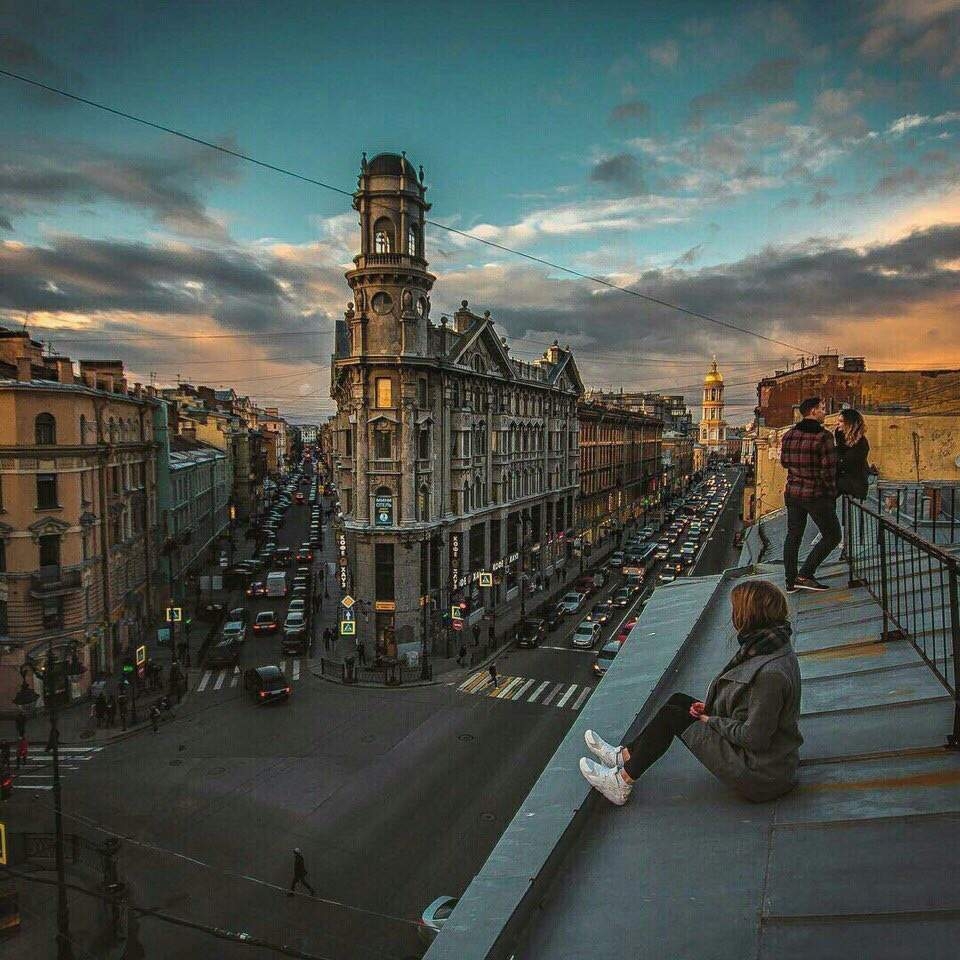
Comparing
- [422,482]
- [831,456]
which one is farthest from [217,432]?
[831,456]

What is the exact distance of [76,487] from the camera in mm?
28781

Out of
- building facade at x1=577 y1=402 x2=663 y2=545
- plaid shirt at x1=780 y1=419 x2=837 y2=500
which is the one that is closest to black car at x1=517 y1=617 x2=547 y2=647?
building facade at x1=577 y1=402 x2=663 y2=545

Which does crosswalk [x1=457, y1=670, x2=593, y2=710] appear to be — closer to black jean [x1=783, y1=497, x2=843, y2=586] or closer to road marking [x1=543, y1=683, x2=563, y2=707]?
road marking [x1=543, y1=683, x2=563, y2=707]

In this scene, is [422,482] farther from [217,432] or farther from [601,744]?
[217,432]

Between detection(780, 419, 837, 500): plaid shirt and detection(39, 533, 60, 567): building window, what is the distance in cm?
2897

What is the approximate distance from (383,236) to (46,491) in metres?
19.6

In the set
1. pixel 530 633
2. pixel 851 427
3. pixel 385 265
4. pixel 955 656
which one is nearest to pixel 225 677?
pixel 530 633

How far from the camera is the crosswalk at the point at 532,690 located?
27547mm

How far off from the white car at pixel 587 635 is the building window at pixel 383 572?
10.0m

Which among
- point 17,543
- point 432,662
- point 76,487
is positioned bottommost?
point 432,662

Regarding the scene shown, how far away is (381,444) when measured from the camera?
1385 inches

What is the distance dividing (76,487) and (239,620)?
14061mm

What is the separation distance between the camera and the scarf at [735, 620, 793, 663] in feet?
14.0

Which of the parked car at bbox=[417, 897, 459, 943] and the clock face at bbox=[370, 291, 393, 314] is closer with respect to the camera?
the parked car at bbox=[417, 897, 459, 943]
